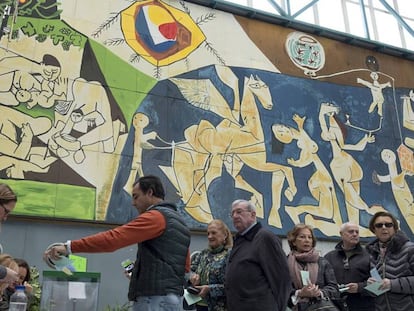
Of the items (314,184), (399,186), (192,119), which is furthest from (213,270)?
(399,186)

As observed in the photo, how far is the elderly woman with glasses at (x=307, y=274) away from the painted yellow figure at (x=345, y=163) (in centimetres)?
551

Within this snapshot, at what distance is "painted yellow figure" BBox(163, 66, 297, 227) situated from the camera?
8000 mm

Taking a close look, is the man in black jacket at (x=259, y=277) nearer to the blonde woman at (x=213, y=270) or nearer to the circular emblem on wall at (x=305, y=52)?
the blonde woman at (x=213, y=270)

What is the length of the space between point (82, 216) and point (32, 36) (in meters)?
3.10

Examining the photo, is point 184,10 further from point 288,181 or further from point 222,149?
point 288,181

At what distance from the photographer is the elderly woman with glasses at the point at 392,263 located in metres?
3.60

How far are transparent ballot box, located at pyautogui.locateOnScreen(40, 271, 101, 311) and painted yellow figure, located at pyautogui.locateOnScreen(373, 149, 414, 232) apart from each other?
7.61m

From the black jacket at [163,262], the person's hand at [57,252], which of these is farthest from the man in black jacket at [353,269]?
the person's hand at [57,252]

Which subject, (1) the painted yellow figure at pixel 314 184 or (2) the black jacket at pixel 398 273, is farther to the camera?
(1) the painted yellow figure at pixel 314 184

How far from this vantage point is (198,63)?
29.4 ft

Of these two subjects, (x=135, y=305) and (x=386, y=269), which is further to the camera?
(x=386, y=269)

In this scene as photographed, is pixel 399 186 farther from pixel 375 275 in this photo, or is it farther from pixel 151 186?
pixel 151 186

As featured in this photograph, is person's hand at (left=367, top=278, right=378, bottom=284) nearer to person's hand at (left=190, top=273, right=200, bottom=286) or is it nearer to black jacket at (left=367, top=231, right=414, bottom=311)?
black jacket at (left=367, top=231, right=414, bottom=311)

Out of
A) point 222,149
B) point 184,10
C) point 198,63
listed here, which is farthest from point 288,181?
point 184,10
